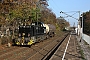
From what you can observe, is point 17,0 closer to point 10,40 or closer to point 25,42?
point 25,42

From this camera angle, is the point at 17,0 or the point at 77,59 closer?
the point at 77,59

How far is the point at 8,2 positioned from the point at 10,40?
28.2ft

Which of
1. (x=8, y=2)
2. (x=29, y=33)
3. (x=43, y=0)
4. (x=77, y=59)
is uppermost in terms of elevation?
(x=43, y=0)

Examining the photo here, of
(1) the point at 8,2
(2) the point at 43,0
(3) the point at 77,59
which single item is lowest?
(3) the point at 77,59

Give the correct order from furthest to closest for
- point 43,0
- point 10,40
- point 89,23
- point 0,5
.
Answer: point 89,23 → point 43,0 → point 10,40 → point 0,5

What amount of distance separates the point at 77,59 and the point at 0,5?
13221 millimetres

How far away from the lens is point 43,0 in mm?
65812

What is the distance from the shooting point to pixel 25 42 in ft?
84.4

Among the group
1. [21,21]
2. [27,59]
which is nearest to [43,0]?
[21,21]

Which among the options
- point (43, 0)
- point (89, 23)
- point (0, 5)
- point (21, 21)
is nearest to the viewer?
point (0, 5)

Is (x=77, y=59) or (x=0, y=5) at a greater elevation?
(x=0, y=5)

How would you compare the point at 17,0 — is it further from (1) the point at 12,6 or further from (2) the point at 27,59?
(2) the point at 27,59

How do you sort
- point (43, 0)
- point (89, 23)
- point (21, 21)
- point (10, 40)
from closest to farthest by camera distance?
point (10, 40), point (21, 21), point (43, 0), point (89, 23)

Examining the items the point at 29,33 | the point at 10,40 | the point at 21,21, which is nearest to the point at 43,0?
the point at 21,21
